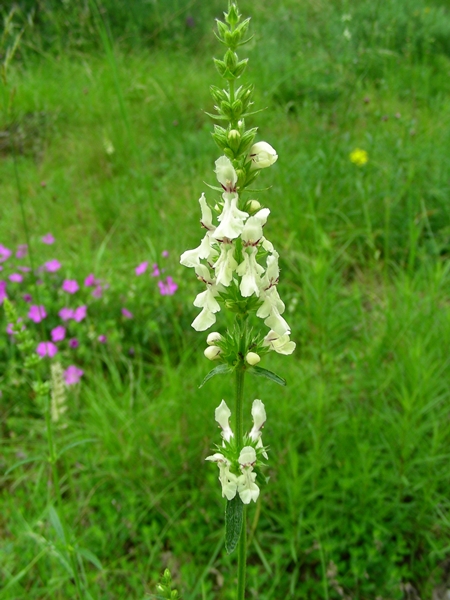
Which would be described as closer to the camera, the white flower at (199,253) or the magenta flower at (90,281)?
the white flower at (199,253)

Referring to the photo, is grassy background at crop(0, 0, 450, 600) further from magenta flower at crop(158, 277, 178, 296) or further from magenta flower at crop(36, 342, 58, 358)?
magenta flower at crop(36, 342, 58, 358)

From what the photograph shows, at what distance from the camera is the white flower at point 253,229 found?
1008 millimetres

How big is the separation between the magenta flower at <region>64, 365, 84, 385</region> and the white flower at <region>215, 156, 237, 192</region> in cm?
181

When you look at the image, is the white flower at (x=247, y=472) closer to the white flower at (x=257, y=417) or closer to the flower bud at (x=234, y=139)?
the white flower at (x=257, y=417)

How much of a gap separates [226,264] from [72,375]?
1795mm

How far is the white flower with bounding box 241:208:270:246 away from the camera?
1.01 meters

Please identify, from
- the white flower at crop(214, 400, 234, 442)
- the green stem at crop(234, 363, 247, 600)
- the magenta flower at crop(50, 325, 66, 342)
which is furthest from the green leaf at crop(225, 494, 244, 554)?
the magenta flower at crop(50, 325, 66, 342)

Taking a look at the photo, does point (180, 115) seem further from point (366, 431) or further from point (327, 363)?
point (366, 431)

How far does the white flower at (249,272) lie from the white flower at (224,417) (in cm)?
31

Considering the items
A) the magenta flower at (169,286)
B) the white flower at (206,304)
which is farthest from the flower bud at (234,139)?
the magenta flower at (169,286)

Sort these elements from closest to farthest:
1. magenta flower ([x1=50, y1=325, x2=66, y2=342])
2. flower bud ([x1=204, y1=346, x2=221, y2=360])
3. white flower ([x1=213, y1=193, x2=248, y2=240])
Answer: white flower ([x1=213, y1=193, x2=248, y2=240]) → flower bud ([x1=204, y1=346, x2=221, y2=360]) → magenta flower ([x1=50, y1=325, x2=66, y2=342])

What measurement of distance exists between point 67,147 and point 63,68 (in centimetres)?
119

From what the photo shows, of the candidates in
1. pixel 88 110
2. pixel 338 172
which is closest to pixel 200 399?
pixel 338 172

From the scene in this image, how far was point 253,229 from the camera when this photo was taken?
1009mm
